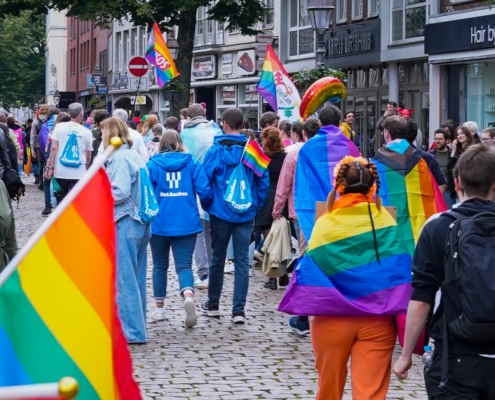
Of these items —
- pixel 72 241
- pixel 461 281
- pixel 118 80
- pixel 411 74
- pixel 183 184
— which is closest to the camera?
pixel 72 241

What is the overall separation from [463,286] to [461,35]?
910 inches

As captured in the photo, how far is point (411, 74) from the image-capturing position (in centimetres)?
3231

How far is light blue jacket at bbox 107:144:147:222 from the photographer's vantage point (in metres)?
9.25

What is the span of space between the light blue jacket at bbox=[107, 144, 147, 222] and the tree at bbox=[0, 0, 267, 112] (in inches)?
994

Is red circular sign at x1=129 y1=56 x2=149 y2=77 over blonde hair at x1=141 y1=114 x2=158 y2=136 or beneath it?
over

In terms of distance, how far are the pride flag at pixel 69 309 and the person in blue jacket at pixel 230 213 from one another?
7304 mm

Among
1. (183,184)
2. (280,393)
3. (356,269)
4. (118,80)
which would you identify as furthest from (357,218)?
(118,80)

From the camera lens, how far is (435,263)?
4.84 m

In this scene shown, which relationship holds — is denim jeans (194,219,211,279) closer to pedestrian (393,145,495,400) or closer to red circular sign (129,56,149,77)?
pedestrian (393,145,495,400)

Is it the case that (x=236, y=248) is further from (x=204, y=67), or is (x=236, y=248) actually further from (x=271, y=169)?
(x=204, y=67)

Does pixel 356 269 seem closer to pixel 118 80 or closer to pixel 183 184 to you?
pixel 183 184

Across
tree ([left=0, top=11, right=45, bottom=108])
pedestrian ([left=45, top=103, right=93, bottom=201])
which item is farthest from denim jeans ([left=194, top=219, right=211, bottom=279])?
tree ([left=0, top=11, right=45, bottom=108])

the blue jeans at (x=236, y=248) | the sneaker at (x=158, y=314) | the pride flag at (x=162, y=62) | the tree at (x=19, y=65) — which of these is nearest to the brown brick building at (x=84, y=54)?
the tree at (x=19, y=65)

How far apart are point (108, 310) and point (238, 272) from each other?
24.7ft
